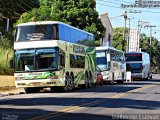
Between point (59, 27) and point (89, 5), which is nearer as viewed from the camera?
point (59, 27)

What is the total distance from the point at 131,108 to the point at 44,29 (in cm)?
1225

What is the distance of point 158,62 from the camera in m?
142

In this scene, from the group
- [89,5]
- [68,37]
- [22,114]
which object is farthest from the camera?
[89,5]

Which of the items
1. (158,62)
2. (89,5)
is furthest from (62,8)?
(158,62)

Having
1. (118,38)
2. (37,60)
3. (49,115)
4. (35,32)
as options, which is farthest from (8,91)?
(118,38)

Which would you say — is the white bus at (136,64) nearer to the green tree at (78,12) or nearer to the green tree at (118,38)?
the green tree at (78,12)

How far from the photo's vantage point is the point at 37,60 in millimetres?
28906

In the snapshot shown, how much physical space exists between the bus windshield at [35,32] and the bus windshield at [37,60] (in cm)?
82

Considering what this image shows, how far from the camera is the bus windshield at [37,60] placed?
28.9 m

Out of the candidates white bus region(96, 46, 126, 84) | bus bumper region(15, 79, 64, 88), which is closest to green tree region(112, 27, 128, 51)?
white bus region(96, 46, 126, 84)

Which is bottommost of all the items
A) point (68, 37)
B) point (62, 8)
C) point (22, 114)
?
point (22, 114)

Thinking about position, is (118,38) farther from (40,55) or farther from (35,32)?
(40,55)

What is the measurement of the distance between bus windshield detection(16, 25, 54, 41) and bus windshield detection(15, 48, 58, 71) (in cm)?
82

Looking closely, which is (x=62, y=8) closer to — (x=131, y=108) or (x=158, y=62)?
(x=131, y=108)
